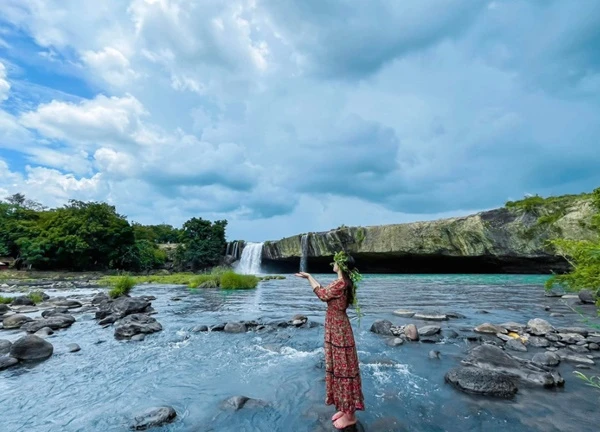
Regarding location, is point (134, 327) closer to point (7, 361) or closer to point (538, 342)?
point (7, 361)

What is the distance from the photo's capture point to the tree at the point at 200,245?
52.9 meters

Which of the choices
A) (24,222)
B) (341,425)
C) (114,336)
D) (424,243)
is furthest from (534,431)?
(24,222)

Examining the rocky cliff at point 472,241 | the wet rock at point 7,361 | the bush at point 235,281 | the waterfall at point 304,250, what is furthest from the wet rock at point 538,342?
→ the waterfall at point 304,250

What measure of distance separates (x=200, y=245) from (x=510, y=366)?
50730mm

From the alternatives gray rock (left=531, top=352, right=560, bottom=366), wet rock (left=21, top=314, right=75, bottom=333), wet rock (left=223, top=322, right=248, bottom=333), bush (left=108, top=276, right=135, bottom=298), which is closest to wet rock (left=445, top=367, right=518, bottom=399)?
gray rock (left=531, top=352, right=560, bottom=366)

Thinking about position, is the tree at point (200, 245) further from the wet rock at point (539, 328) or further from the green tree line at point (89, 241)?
the wet rock at point (539, 328)

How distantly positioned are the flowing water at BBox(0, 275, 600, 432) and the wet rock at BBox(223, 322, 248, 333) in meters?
0.39

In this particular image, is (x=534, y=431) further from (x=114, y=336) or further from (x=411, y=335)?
(x=114, y=336)

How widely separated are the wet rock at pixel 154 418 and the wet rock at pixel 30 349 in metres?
4.92

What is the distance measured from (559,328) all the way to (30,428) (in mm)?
11869

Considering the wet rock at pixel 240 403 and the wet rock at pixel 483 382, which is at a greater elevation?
the wet rock at pixel 483 382

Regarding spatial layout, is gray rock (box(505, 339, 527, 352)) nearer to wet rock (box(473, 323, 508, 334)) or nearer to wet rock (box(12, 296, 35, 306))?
wet rock (box(473, 323, 508, 334))

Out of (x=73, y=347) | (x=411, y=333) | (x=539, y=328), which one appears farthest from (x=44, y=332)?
(x=539, y=328)

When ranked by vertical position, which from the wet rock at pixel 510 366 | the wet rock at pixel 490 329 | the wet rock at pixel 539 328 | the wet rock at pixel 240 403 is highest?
the wet rock at pixel 539 328
